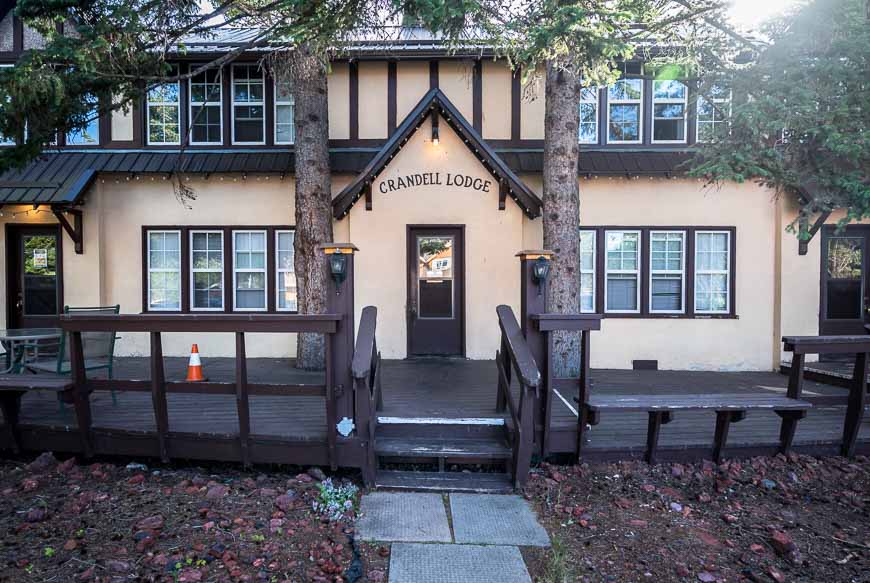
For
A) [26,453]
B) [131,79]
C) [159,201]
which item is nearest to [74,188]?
[159,201]

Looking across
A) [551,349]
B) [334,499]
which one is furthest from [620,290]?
[334,499]

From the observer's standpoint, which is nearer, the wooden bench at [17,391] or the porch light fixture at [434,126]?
the wooden bench at [17,391]

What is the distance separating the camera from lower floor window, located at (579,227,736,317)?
30.0 ft

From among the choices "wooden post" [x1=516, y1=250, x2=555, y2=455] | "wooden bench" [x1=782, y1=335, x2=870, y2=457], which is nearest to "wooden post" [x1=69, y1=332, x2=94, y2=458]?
"wooden post" [x1=516, y1=250, x2=555, y2=455]

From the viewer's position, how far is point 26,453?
16.4ft

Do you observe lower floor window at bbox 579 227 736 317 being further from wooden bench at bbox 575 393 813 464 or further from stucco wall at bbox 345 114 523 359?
wooden bench at bbox 575 393 813 464

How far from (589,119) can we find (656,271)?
10.1 feet

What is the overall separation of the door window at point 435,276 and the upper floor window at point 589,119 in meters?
3.18

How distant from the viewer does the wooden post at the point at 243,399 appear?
14.3 ft

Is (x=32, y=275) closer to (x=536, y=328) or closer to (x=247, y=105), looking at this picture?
(x=247, y=105)

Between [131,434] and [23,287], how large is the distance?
285 inches

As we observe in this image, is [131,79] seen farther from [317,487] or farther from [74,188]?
[317,487]

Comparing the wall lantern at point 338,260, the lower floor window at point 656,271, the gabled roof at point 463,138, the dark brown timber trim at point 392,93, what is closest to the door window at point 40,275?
the gabled roof at point 463,138

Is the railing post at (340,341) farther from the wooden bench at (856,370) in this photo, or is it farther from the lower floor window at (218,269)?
the lower floor window at (218,269)
